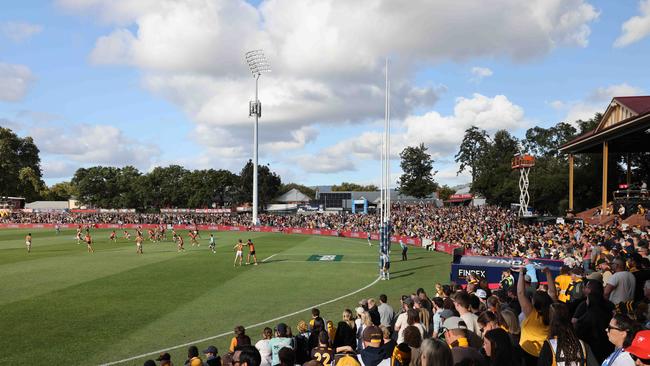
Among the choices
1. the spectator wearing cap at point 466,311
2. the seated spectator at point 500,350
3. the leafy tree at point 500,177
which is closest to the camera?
the seated spectator at point 500,350

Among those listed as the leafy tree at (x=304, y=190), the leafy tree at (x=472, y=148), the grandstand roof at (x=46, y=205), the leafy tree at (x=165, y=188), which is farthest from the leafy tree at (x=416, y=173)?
the grandstand roof at (x=46, y=205)

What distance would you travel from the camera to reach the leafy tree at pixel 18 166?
103 meters

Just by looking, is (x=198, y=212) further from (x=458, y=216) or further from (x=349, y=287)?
(x=349, y=287)

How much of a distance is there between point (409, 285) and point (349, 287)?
3.17 metres

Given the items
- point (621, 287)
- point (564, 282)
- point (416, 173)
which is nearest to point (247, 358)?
point (621, 287)

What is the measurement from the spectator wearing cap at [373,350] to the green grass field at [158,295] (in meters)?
8.30

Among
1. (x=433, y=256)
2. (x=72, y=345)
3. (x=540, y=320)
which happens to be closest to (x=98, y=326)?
(x=72, y=345)

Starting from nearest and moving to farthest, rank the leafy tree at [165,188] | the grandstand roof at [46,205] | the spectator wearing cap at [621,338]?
the spectator wearing cap at [621,338]
the leafy tree at [165,188]
the grandstand roof at [46,205]

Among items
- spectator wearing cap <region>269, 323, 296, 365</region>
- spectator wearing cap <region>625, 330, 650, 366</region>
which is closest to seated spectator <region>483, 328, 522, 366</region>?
spectator wearing cap <region>625, 330, 650, 366</region>

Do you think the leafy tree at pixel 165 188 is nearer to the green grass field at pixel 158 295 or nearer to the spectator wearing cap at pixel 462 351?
the green grass field at pixel 158 295

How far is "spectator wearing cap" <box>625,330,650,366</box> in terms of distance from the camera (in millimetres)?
4199

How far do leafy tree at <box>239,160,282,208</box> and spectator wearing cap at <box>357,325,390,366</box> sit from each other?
4564 inches

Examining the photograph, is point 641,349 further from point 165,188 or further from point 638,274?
point 165,188

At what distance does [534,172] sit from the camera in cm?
6975
